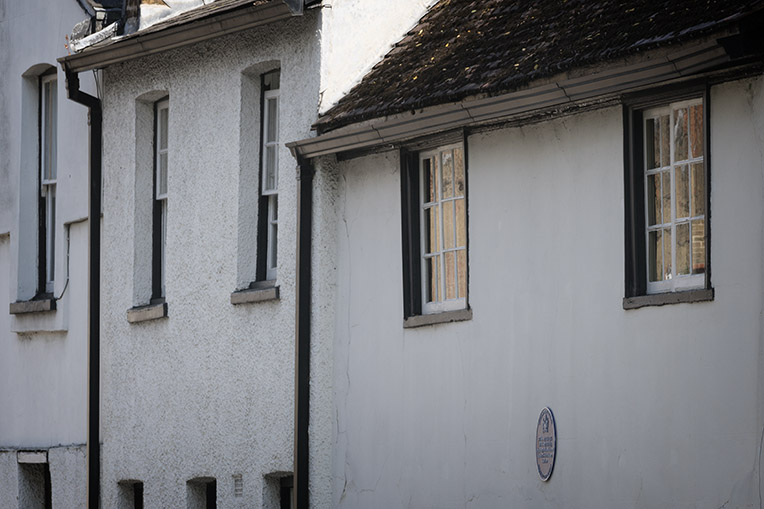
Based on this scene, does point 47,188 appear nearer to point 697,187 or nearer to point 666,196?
point 666,196

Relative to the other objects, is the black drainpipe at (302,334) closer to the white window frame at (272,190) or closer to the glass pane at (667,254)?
the white window frame at (272,190)

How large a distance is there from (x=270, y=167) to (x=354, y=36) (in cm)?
176

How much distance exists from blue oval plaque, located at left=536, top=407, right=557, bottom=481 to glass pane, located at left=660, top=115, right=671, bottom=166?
2269mm

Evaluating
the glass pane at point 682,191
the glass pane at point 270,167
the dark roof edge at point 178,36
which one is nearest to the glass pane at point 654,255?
the glass pane at point 682,191

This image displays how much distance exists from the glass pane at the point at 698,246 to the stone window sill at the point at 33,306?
1002 cm

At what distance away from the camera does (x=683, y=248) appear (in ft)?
42.0

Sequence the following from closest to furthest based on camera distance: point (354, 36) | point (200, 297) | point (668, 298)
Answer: point (668, 298) < point (354, 36) < point (200, 297)

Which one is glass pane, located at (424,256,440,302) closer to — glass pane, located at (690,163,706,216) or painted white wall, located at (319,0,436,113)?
painted white wall, located at (319,0,436,113)

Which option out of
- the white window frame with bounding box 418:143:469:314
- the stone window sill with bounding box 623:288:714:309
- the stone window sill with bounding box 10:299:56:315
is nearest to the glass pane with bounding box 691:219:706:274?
the stone window sill with bounding box 623:288:714:309

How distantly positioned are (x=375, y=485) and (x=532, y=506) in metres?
2.37

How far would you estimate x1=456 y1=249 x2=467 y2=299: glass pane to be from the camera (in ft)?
50.0

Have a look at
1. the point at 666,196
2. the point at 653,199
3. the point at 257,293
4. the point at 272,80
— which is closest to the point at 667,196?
the point at 666,196

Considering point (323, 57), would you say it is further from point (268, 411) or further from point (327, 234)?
point (268, 411)

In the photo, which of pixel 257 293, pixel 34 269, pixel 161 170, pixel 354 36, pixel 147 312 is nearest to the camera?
pixel 354 36
